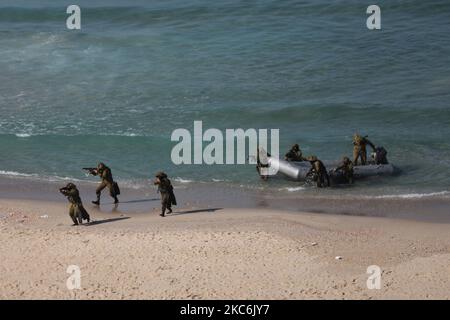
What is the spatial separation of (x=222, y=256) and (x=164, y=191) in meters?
3.56

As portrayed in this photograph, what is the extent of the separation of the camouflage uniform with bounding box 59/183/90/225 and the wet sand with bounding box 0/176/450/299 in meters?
0.24

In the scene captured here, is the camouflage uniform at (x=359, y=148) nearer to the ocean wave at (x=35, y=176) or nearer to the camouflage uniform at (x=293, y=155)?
the camouflage uniform at (x=293, y=155)

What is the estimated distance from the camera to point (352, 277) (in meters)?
16.9

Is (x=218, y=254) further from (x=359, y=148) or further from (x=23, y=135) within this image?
(x=23, y=135)

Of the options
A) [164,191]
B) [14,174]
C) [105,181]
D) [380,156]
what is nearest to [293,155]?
[380,156]

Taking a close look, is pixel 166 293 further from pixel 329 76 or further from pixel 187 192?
pixel 329 76

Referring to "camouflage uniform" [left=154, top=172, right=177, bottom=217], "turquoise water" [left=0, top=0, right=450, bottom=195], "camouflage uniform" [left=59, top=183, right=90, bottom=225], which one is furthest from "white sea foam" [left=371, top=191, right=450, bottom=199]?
"camouflage uniform" [left=59, top=183, right=90, bottom=225]

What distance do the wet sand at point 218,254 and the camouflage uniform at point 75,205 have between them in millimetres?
243

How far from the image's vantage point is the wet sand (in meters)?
16.6

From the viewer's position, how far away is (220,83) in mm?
34906

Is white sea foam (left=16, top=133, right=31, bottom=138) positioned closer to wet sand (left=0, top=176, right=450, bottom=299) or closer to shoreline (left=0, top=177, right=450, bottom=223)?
shoreline (left=0, top=177, right=450, bottom=223)

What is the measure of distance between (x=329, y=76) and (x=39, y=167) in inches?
528

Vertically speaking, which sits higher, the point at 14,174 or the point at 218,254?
the point at 14,174
